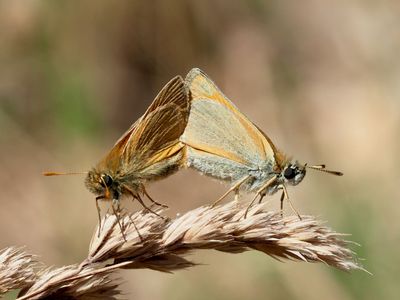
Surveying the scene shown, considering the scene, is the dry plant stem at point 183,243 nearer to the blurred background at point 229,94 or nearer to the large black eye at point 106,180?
the large black eye at point 106,180

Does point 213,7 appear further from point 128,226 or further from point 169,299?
point 128,226

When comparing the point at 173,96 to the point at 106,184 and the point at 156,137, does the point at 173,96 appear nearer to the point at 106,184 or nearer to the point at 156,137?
the point at 156,137

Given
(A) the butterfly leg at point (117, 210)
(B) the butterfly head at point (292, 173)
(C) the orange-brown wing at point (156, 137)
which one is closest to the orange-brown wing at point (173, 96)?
(C) the orange-brown wing at point (156, 137)

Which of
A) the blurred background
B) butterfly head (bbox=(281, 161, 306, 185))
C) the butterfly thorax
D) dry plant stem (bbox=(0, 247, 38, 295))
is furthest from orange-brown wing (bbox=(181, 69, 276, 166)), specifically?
dry plant stem (bbox=(0, 247, 38, 295))

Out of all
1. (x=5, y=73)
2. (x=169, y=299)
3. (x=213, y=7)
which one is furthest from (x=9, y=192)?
(x=213, y=7)

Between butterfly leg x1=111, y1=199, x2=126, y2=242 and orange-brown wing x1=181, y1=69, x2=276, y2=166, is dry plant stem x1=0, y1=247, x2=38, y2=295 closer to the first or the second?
butterfly leg x1=111, y1=199, x2=126, y2=242
